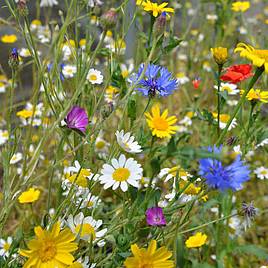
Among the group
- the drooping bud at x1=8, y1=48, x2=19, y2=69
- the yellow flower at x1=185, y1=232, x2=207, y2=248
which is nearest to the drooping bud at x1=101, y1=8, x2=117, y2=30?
the drooping bud at x1=8, y1=48, x2=19, y2=69

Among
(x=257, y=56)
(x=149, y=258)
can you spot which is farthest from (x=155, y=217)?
(x=257, y=56)

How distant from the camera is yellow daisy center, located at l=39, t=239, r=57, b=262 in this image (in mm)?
752

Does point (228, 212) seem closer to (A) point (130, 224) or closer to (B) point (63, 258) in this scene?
(A) point (130, 224)

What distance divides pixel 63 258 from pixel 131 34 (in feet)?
5.96

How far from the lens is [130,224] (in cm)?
86

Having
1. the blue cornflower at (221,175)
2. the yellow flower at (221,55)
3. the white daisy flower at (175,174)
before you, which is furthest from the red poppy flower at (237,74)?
the blue cornflower at (221,175)

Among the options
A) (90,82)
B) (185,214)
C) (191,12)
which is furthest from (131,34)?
(185,214)

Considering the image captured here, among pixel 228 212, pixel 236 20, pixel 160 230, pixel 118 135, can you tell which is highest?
pixel 118 135

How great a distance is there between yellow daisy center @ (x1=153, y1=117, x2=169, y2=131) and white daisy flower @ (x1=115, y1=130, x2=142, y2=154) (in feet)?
0.13

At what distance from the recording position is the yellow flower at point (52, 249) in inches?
29.4

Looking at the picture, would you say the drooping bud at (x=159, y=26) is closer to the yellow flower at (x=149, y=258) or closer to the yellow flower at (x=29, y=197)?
the yellow flower at (x=149, y=258)

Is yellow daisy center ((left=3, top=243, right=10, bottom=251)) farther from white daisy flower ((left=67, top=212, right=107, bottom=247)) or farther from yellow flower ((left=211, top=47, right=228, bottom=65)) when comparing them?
yellow flower ((left=211, top=47, right=228, bottom=65))

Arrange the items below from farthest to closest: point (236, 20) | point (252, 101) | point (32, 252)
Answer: point (236, 20) < point (252, 101) < point (32, 252)

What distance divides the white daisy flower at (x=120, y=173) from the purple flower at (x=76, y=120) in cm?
8
